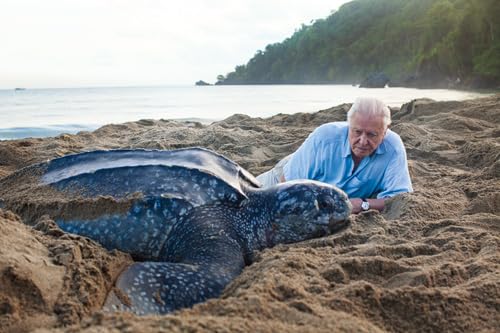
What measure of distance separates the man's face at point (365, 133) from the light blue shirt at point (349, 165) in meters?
0.08

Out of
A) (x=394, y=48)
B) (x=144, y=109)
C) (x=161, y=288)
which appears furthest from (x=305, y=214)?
(x=394, y=48)

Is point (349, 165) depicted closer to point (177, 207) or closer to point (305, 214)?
point (305, 214)

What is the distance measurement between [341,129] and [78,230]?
5.69 feet

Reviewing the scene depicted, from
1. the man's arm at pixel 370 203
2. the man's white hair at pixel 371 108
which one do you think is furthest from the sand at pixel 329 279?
the man's white hair at pixel 371 108

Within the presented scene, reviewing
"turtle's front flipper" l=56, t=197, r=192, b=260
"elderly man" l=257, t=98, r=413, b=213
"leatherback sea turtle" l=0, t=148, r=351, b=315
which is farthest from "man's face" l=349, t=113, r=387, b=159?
"turtle's front flipper" l=56, t=197, r=192, b=260

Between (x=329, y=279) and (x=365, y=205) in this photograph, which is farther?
(x=365, y=205)

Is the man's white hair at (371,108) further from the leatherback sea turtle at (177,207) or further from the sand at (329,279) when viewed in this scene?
the leatherback sea turtle at (177,207)

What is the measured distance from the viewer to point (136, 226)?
1889mm

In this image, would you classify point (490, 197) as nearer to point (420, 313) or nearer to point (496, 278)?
point (496, 278)

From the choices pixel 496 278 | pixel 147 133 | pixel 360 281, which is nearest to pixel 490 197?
pixel 496 278

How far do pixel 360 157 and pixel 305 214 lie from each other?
0.89 m

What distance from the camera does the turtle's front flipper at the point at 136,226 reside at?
188cm

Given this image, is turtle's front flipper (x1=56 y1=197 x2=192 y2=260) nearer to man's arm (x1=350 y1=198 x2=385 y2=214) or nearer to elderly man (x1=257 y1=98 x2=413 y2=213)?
man's arm (x1=350 y1=198 x2=385 y2=214)

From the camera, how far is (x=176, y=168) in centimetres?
203
